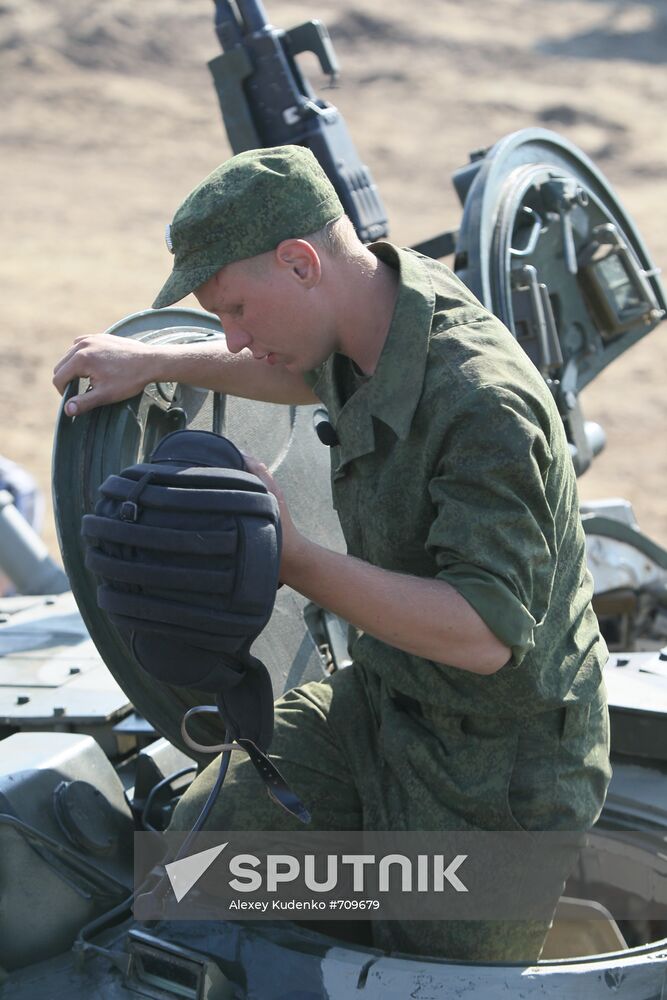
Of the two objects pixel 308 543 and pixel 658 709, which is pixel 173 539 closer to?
pixel 308 543

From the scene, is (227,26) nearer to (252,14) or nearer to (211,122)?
Answer: (252,14)

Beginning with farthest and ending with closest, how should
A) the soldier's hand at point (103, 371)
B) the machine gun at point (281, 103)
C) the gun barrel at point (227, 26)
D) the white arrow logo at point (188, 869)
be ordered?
the gun barrel at point (227, 26) → the machine gun at point (281, 103) → the soldier's hand at point (103, 371) → the white arrow logo at point (188, 869)

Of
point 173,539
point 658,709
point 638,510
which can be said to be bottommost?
point 638,510

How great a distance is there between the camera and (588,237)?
4.45 metres

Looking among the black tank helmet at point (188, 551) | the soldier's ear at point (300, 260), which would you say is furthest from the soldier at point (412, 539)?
the black tank helmet at point (188, 551)

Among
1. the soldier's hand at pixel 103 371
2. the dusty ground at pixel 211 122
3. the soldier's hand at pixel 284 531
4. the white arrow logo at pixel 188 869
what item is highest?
the soldier's hand at pixel 103 371

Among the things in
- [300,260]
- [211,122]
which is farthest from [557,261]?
[211,122]

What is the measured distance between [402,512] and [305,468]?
2.62 ft

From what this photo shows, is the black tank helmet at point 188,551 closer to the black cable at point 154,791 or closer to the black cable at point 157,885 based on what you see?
the black cable at point 157,885

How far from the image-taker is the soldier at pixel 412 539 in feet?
7.23

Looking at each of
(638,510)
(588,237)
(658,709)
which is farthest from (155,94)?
(658,709)

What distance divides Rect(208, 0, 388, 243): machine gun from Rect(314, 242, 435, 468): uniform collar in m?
3.06

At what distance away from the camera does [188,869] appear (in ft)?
8.26

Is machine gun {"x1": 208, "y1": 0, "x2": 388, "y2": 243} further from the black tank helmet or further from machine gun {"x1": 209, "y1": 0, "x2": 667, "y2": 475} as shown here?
the black tank helmet
